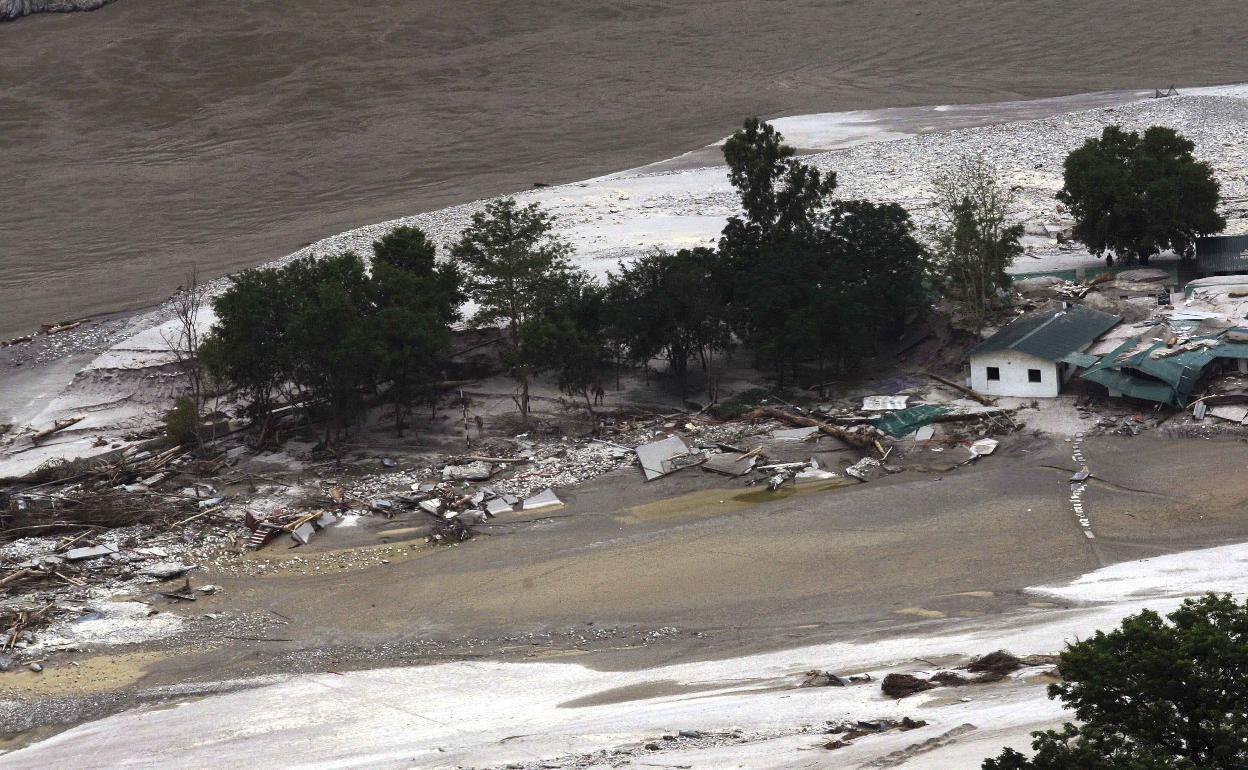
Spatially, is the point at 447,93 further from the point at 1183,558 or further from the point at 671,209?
the point at 1183,558

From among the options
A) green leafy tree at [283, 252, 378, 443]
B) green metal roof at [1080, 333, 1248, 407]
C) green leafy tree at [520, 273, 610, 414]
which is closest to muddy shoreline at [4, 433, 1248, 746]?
green metal roof at [1080, 333, 1248, 407]

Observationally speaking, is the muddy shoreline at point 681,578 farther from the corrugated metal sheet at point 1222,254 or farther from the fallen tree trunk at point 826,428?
the corrugated metal sheet at point 1222,254

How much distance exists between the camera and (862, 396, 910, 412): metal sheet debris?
131 ft

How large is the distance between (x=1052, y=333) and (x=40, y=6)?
8506 cm

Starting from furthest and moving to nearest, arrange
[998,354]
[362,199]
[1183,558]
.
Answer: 1. [362,199]
2. [998,354]
3. [1183,558]

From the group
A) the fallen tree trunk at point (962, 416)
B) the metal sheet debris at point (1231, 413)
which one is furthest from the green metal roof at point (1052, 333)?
the metal sheet debris at point (1231, 413)

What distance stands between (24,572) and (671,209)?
Answer: 32.5 m

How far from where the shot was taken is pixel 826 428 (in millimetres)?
38875

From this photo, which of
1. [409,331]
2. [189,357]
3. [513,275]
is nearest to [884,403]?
[513,275]

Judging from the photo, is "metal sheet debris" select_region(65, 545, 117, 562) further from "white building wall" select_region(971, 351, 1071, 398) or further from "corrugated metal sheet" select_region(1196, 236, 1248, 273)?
"corrugated metal sheet" select_region(1196, 236, 1248, 273)

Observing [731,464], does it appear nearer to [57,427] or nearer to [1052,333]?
[1052,333]

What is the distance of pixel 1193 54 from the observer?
86.3 meters

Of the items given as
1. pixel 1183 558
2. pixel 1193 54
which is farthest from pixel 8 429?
pixel 1193 54

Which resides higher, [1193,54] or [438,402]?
[1193,54]
